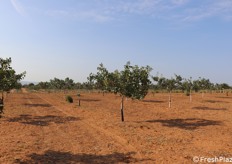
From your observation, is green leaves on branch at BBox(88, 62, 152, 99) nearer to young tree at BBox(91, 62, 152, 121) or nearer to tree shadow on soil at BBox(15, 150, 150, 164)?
young tree at BBox(91, 62, 152, 121)

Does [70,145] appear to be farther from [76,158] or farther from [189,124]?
[189,124]

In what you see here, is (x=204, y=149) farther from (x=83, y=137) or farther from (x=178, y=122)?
(x=178, y=122)

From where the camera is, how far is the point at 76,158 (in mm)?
16062

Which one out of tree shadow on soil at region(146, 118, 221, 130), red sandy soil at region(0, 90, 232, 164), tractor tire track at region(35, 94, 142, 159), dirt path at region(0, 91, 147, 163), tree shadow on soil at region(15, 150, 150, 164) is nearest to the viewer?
tree shadow on soil at region(15, 150, 150, 164)

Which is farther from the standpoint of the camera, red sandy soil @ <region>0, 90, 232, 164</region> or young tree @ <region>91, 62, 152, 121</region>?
young tree @ <region>91, 62, 152, 121</region>

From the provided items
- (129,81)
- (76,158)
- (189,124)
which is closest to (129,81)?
(129,81)

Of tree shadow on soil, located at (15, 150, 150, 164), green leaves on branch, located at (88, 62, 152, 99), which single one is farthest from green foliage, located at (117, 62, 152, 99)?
tree shadow on soil, located at (15, 150, 150, 164)

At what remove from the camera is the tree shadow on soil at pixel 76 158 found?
15430 millimetres

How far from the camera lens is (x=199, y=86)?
202ft

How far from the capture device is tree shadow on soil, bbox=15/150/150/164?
15.4 metres

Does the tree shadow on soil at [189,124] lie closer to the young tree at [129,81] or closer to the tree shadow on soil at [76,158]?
the young tree at [129,81]

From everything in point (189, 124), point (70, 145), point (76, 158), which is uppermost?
point (189, 124)

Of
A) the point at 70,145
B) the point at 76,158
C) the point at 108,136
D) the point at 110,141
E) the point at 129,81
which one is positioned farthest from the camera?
the point at 129,81

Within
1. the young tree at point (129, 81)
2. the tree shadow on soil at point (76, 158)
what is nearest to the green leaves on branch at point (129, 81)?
the young tree at point (129, 81)
